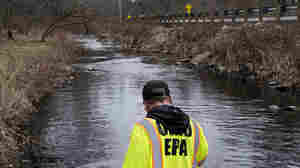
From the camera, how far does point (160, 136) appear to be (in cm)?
359

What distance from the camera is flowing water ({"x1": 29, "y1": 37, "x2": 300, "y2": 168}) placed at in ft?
35.3

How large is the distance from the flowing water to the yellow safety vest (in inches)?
258

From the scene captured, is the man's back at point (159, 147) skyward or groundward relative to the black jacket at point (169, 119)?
groundward

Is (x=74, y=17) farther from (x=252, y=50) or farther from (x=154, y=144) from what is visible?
(x=154, y=144)

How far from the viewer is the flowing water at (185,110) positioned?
10.8m

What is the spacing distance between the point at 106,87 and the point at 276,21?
509 inches

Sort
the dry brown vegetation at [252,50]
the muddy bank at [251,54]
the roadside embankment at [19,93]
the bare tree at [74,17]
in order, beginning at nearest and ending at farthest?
the roadside embankment at [19,93], the muddy bank at [251,54], the dry brown vegetation at [252,50], the bare tree at [74,17]

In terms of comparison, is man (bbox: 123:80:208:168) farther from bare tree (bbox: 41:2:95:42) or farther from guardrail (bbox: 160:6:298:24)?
bare tree (bbox: 41:2:95:42)

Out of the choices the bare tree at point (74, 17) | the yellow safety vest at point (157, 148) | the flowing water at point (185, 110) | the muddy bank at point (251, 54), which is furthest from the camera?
the bare tree at point (74, 17)

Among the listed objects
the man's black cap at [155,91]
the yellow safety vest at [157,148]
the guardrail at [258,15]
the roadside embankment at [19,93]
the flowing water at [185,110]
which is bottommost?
the flowing water at [185,110]

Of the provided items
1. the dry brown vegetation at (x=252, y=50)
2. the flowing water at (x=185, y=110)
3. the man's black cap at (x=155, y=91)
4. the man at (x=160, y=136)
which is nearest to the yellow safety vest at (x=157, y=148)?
the man at (x=160, y=136)

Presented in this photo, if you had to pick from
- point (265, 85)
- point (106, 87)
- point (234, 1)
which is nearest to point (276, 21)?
point (265, 85)

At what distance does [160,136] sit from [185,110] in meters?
12.6

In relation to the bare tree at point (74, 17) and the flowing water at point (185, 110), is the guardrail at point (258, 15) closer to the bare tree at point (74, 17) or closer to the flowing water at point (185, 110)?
the flowing water at point (185, 110)
